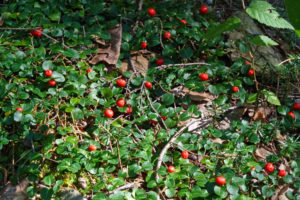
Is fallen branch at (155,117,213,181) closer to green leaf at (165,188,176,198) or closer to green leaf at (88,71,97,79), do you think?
green leaf at (165,188,176,198)

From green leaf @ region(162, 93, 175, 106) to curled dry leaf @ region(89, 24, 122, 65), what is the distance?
850mm

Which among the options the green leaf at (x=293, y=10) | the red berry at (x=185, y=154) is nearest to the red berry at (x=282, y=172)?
the red berry at (x=185, y=154)

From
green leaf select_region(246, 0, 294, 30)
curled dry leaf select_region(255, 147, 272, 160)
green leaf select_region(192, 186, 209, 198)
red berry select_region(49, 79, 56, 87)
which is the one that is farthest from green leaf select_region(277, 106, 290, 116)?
red berry select_region(49, 79, 56, 87)

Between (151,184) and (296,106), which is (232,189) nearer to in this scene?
(151,184)

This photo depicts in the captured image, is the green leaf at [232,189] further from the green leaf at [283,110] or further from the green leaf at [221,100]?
the green leaf at [283,110]

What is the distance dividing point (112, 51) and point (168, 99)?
1092mm

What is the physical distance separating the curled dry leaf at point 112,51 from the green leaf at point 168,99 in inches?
33.5

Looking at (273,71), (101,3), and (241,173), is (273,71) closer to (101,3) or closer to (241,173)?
(241,173)

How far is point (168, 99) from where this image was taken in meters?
3.44

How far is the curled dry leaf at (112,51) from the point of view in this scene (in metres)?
3.79

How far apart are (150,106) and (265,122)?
1.45 m

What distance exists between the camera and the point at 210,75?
3668 mm

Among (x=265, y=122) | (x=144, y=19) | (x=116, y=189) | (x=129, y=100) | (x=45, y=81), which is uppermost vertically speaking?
(x=144, y=19)

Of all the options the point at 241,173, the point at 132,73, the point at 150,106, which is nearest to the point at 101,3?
the point at 132,73
